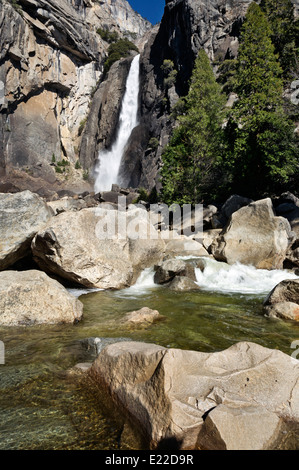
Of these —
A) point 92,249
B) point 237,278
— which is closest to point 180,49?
point 237,278

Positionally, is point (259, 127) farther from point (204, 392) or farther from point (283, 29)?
point (204, 392)

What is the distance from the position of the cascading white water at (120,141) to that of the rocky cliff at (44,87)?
13.5 feet

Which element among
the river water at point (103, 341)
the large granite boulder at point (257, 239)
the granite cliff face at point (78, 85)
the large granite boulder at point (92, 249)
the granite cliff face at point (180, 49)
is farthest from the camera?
the granite cliff face at point (78, 85)

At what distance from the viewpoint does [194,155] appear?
1952cm

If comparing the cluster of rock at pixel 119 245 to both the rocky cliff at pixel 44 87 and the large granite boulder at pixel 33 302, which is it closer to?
the large granite boulder at pixel 33 302

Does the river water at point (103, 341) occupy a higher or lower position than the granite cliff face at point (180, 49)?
lower

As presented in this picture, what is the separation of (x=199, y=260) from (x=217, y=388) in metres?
8.59

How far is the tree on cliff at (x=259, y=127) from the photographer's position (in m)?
15.9

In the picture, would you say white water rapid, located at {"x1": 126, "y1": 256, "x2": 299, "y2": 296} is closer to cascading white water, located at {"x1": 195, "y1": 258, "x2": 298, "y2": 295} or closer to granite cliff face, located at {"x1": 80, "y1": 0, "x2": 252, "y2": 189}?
cascading white water, located at {"x1": 195, "y1": 258, "x2": 298, "y2": 295}

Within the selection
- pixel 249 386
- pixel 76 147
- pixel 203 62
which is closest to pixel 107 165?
pixel 76 147

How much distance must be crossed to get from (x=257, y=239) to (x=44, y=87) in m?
50.2

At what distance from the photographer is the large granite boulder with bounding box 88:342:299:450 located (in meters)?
2.32

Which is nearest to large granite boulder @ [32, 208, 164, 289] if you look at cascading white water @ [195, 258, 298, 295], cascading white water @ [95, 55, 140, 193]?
cascading white water @ [195, 258, 298, 295]

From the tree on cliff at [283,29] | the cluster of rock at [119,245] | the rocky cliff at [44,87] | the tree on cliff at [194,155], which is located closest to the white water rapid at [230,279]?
the cluster of rock at [119,245]
